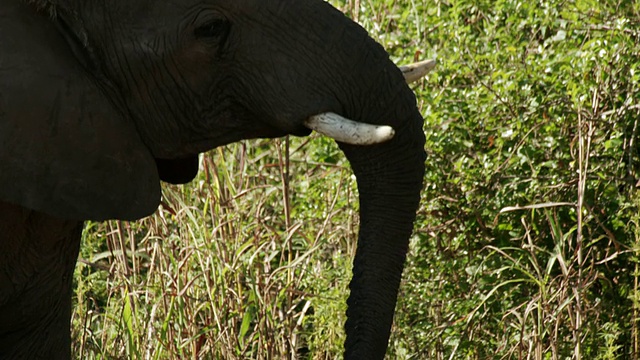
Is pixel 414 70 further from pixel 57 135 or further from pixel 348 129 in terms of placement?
pixel 57 135

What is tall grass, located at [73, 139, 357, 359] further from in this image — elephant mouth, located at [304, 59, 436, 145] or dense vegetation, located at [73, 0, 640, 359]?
elephant mouth, located at [304, 59, 436, 145]

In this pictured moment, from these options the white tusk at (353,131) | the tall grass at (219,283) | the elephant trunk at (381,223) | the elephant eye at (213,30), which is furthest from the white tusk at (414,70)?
the tall grass at (219,283)

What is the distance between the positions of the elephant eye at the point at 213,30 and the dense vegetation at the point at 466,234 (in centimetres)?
167

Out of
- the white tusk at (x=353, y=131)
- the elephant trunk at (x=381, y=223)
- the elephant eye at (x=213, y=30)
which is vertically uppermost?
the elephant eye at (x=213, y=30)

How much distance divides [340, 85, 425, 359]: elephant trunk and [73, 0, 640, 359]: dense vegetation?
4.64 feet

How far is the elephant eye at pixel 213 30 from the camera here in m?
3.61

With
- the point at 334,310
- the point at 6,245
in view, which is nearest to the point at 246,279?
the point at 334,310

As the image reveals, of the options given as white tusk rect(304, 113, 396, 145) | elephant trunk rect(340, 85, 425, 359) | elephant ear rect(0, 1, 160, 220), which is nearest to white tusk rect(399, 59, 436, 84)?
elephant trunk rect(340, 85, 425, 359)

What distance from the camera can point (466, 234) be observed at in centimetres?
574

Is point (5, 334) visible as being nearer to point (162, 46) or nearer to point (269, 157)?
point (162, 46)

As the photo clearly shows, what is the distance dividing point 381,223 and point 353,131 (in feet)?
1.18

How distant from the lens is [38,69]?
137 inches

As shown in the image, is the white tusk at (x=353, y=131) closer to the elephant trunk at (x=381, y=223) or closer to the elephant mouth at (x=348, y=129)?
the elephant mouth at (x=348, y=129)

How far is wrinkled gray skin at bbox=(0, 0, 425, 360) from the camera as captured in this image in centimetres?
350
